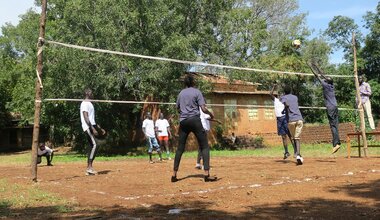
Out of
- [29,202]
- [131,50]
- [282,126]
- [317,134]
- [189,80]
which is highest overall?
[131,50]

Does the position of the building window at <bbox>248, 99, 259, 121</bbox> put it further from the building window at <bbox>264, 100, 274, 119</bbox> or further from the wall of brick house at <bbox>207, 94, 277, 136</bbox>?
the building window at <bbox>264, 100, 274, 119</bbox>

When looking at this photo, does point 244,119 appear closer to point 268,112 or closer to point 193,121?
point 268,112

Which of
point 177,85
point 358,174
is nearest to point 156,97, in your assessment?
point 177,85

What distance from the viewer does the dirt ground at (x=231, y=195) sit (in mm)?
4707

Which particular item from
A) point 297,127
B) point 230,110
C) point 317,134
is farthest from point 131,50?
point 297,127

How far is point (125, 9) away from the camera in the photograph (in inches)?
837

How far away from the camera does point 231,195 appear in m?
5.80

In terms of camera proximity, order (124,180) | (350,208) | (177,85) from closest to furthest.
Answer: (350,208), (124,180), (177,85)

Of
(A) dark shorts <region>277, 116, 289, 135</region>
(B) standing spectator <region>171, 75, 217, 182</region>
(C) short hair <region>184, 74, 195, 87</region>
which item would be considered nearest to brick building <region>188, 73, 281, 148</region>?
(A) dark shorts <region>277, 116, 289, 135</region>

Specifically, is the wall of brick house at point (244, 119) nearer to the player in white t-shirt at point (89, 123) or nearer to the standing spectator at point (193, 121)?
the player in white t-shirt at point (89, 123)

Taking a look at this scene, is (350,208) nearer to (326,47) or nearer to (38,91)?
(38,91)

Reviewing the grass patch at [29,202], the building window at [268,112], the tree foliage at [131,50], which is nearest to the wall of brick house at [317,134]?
the tree foliage at [131,50]

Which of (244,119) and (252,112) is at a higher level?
(252,112)

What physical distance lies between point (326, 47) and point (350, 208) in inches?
1546
